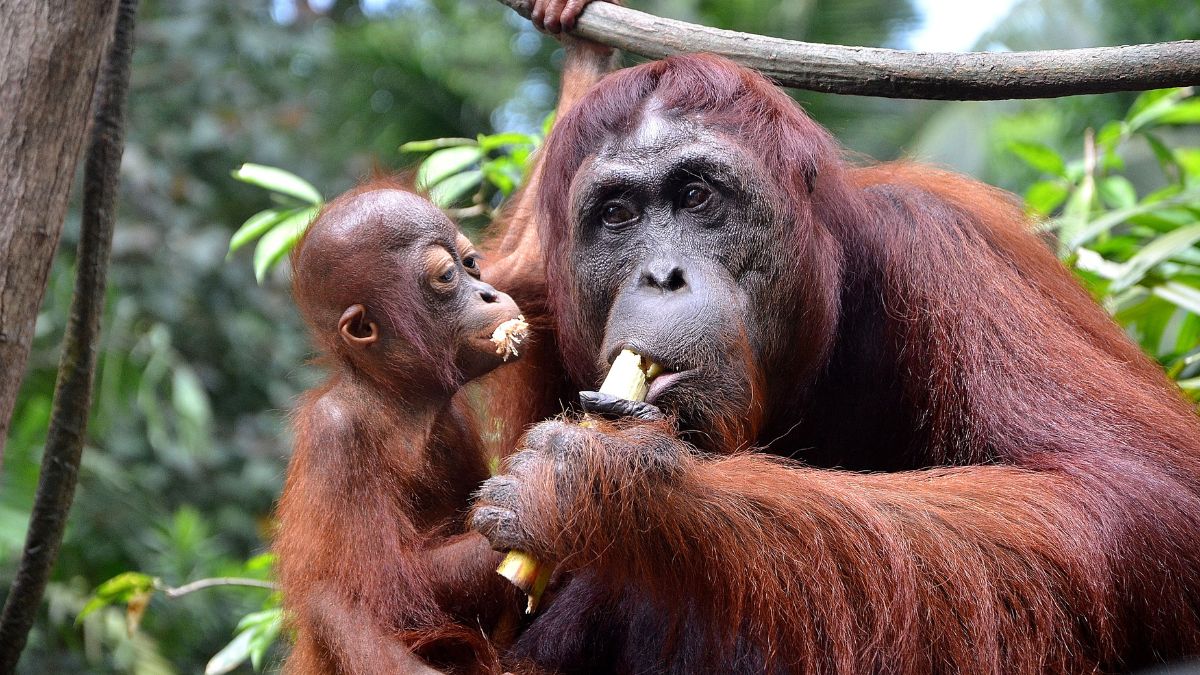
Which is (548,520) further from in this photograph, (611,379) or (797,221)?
(797,221)

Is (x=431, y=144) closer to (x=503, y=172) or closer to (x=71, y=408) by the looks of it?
(x=503, y=172)

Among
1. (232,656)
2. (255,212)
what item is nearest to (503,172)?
(232,656)

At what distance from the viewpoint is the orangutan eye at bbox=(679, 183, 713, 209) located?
2924mm

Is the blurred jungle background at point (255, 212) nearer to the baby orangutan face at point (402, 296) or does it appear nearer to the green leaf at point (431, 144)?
the green leaf at point (431, 144)

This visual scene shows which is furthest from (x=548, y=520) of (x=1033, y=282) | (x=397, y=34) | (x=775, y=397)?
(x=397, y=34)

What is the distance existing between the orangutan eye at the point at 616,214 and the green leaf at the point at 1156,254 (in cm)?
193

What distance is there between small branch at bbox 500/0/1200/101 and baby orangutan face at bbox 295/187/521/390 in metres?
0.85

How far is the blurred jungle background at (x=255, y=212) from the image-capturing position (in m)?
4.83

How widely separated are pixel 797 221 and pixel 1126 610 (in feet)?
3.82

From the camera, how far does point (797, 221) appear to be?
118 inches

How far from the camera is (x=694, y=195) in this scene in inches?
116

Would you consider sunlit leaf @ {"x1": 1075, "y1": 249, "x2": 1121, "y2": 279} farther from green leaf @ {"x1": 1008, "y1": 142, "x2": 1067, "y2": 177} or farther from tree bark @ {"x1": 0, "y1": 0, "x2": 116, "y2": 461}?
tree bark @ {"x1": 0, "y1": 0, "x2": 116, "y2": 461}

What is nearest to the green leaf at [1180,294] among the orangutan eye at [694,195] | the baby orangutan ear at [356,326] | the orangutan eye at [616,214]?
the orangutan eye at [694,195]

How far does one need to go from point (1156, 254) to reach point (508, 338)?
7.50ft
